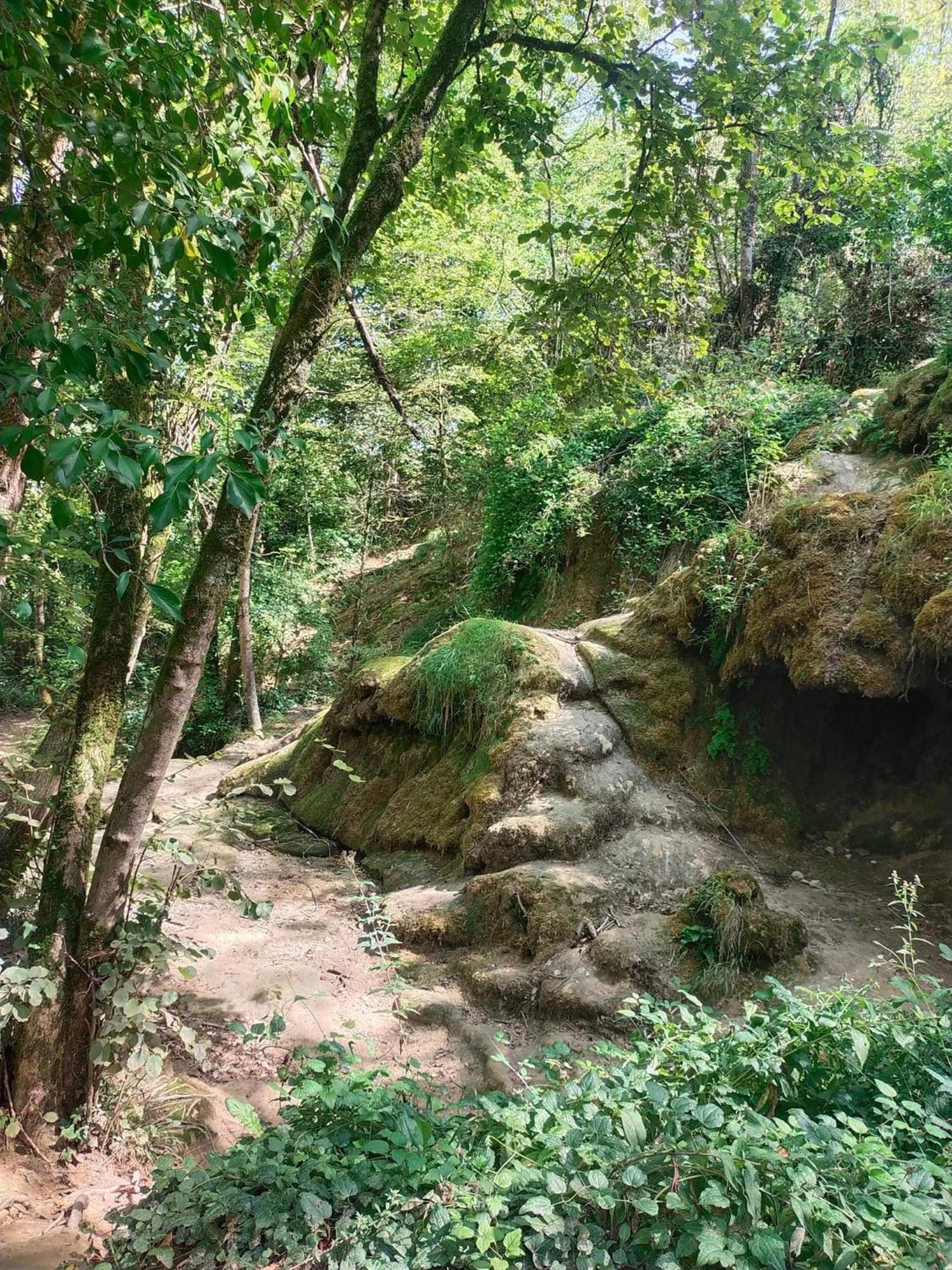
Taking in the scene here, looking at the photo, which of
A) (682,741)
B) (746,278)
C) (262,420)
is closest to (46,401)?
(262,420)

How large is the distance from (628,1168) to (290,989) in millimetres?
3465

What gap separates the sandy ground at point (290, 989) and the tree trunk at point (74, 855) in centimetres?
27

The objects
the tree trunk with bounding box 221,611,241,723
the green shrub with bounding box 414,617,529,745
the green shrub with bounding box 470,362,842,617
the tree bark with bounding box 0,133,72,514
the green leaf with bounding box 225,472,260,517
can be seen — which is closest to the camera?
the green leaf with bounding box 225,472,260,517

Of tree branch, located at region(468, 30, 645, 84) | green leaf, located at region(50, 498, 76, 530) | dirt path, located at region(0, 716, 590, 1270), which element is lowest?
dirt path, located at region(0, 716, 590, 1270)

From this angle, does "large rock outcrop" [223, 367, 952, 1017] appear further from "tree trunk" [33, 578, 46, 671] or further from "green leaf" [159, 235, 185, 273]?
"green leaf" [159, 235, 185, 273]

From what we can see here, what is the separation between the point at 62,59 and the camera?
6.21ft

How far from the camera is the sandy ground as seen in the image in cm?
274

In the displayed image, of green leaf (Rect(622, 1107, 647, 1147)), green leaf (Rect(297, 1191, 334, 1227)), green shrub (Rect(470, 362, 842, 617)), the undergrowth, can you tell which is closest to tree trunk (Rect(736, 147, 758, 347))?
green shrub (Rect(470, 362, 842, 617))

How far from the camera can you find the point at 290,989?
15.4 feet

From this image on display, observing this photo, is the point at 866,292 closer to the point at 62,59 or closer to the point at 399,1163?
the point at 62,59

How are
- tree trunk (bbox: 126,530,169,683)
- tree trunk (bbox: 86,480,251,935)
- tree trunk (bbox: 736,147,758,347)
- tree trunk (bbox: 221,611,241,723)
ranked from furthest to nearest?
1. tree trunk (bbox: 221,611,241,723)
2. tree trunk (bbox: 736,147,758,347)
3. tree trunk (bbox: 126,530,169,683)
4. tree trunk (bbox: 86,480,251,935)

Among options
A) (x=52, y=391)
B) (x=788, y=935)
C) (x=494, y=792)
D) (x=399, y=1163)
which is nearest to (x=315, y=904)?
(x=494, y=792)

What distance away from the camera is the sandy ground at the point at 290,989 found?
2744mm

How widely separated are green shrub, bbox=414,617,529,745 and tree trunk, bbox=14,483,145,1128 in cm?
403
